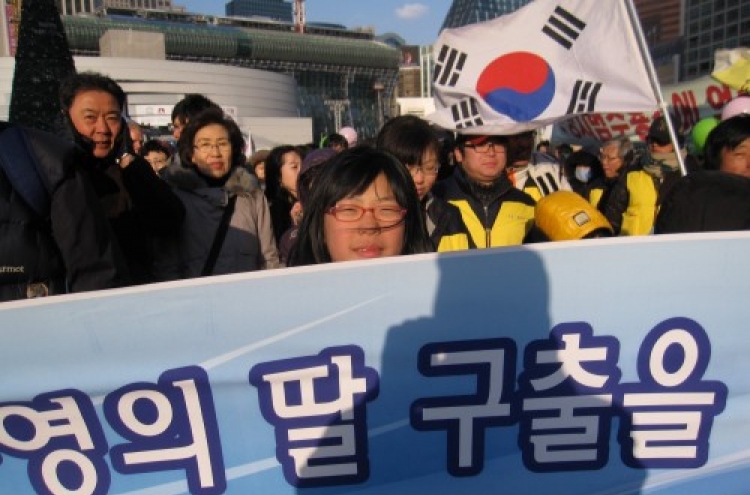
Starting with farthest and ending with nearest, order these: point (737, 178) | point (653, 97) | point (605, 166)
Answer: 1. point (605, 166)
2. point (653, 97)
3. point (737, 178)

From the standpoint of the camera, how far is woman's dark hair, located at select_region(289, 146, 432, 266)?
1713 mm

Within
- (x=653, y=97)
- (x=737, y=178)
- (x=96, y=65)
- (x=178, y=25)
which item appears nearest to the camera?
(x=737, y=178)

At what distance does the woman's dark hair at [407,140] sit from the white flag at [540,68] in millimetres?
373

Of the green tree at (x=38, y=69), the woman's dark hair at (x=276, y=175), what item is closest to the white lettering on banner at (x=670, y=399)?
the green tree at (x=38, y=69)

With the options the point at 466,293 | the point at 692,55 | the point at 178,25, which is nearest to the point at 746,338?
the point at 466,293

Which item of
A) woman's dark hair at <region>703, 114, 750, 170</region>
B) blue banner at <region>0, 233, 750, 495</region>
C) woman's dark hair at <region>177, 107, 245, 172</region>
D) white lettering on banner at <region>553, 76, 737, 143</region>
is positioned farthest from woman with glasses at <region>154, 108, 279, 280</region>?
white lettering on banner at <region>553, 76, 737, 143</region>

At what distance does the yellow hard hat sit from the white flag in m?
0.68

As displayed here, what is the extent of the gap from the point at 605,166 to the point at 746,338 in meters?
4.15

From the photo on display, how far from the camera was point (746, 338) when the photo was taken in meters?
1.59

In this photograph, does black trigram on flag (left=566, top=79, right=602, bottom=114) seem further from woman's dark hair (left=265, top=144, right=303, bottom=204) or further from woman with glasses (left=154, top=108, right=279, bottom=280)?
woman's dark hair (left=265, top=144, right=303, bottom=204)

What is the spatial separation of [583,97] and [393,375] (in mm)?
1896

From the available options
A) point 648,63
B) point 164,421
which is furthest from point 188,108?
point 164,421

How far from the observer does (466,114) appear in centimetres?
300

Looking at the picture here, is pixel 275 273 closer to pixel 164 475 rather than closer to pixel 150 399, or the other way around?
pixel 150 399
